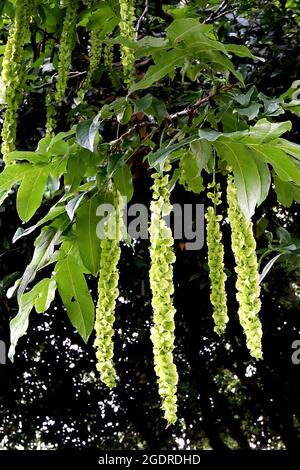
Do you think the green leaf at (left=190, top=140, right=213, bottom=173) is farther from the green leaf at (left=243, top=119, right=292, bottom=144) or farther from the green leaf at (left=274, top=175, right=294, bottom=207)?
the green leaf at (left=274, top=175, right=294, bottom=207)

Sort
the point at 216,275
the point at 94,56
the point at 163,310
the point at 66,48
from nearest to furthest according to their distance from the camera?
the point at 163,310
the point at 216,275
the point at 66,48
the point at 94,56

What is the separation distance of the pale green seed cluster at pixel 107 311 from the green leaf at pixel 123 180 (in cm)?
18

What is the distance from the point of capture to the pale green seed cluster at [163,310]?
811 millimetres

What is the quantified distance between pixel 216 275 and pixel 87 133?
1.15ft

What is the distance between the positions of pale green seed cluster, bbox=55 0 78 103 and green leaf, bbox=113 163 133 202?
0.34m

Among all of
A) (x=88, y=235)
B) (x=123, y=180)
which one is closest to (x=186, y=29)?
(x=123, y=180)

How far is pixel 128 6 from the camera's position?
1252mm

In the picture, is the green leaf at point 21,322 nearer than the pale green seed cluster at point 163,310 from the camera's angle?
No

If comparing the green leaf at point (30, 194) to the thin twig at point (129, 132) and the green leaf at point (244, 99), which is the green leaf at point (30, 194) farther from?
the green leaf at point (244, 99)

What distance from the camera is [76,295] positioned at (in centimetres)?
124

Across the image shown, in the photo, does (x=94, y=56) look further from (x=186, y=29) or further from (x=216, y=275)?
(x=216, y=275)

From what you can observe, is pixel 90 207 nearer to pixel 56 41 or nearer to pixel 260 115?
pixel 260 115

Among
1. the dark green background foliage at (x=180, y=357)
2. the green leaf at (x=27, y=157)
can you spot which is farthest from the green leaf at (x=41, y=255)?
the dark green background foliage at (x=180, y=357)
